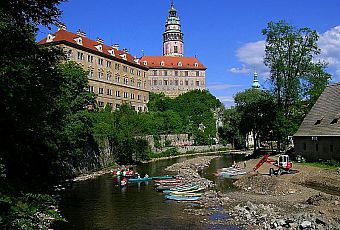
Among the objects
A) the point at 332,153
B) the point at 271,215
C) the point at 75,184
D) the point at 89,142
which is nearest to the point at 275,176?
the point at 332,153

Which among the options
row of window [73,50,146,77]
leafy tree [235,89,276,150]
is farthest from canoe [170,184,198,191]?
row of window [73,50,146,77]

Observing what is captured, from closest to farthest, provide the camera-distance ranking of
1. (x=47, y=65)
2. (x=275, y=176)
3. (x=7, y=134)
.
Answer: (x=7, y=134), (x=47, y=65), (x=275, y=176)

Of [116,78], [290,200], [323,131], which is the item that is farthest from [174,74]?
[290,200]

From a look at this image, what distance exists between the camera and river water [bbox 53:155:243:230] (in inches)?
958

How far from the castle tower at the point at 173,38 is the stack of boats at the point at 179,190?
4912 inches

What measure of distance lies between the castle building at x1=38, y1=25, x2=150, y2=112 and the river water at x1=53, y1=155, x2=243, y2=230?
40651 millimetres

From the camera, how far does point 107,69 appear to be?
8781 cm

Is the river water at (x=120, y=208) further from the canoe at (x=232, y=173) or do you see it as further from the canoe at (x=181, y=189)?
the canoe at (x=232, y=173)

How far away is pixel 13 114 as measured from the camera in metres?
14.9

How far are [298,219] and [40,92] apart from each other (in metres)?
15.7

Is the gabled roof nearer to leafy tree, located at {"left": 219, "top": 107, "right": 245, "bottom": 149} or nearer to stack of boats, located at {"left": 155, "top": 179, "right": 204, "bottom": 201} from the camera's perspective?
stack of boats, located at {"left": 155, "top": 179, "right": 204, "bottom": 201}

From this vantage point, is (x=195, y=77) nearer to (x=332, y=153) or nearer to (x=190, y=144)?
(x=190, y=144)

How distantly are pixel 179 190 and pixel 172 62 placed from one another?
349 feet

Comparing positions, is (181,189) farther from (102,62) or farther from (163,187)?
(102,62)
